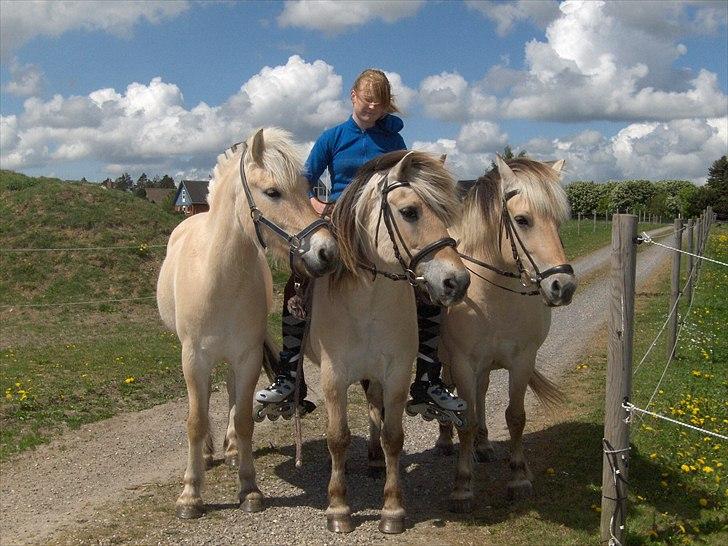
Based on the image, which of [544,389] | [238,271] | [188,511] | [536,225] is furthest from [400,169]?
[544,389]

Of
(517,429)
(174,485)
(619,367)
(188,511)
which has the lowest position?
(174,485)

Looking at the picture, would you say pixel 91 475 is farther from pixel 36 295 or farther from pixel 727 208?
pixel 727 208

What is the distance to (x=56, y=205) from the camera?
1948 cm

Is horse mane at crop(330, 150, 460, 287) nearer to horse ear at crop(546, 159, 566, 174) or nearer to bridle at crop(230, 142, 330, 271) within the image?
bridle at crop(230, 142, 330, 271)

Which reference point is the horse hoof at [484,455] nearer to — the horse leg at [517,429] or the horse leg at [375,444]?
the horse leg at [517,429]

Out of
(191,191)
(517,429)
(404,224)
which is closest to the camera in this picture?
(404,224)

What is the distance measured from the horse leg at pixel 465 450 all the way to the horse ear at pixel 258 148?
2120 millimetres

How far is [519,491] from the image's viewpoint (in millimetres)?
5090

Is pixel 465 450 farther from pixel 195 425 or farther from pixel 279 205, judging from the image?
pixel 279 205

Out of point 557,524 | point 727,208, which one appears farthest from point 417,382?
point 727,208

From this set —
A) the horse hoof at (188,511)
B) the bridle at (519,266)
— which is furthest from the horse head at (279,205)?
the horse hoof at (188,511)

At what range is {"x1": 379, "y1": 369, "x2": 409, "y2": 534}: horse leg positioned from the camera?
4.46 meters

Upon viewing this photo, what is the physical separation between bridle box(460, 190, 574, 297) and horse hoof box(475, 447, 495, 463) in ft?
5.99

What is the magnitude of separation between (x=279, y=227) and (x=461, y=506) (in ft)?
7.99
